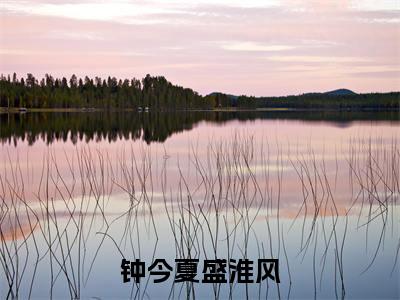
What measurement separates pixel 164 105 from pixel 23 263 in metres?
127

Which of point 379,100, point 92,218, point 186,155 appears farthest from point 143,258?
point 379,100

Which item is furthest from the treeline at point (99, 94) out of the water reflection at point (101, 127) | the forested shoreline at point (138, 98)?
the water reflection at point (101, 127)

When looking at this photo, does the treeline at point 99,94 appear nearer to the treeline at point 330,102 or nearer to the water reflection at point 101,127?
the treeline at point 330,102

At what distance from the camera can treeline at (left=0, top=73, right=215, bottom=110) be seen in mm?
102250

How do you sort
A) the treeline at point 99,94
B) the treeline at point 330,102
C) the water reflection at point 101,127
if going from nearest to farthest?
the water reflection at point 101,127, the treeline at point 99,94, the treeline at point 330,102

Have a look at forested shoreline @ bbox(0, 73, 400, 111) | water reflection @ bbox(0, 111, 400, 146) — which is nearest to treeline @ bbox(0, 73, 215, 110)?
forested shoreline @ bbox(0, 73, 400, 111)

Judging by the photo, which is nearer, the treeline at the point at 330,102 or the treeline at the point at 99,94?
the treeline at the point at 99,94

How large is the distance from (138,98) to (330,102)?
51.0 m

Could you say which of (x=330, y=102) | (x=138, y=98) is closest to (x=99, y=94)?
(x=138, y=98)

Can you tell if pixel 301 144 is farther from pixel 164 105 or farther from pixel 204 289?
pixel 164 105

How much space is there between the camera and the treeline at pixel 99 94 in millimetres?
102250

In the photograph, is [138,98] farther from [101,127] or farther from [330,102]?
[101,127]

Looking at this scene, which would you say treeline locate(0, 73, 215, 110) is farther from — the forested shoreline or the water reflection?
the water reflection

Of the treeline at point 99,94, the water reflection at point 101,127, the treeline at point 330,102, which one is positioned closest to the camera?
the water reflection at point 101,127
